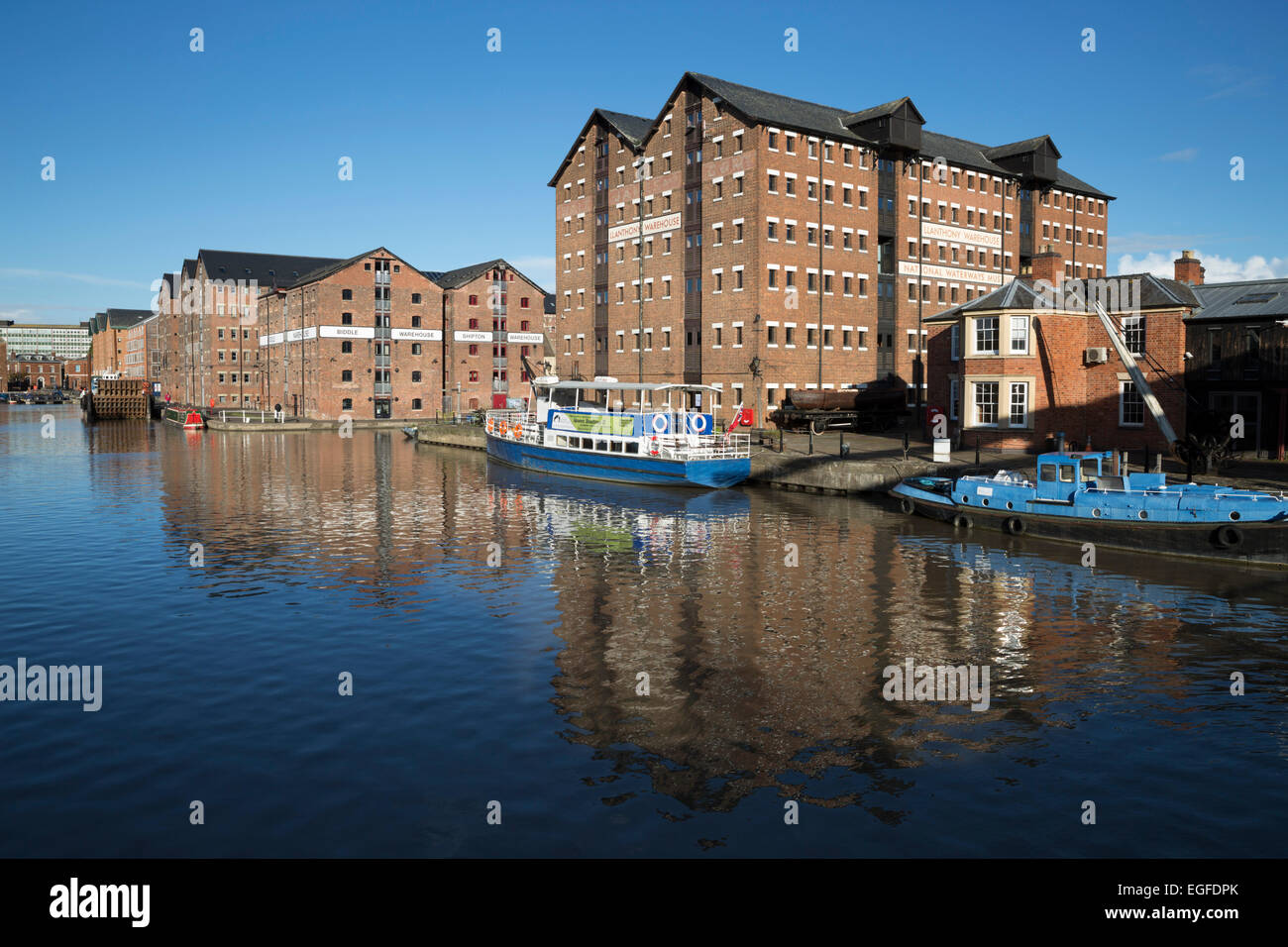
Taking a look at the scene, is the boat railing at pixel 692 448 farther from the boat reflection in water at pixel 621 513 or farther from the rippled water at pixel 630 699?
the rippled water at pixel 630 699

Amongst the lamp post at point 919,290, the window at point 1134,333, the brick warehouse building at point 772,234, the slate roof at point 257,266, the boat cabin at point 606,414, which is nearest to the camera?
the window at point 1134,333

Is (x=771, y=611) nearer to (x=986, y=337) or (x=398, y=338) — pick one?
(x=986, y=337)

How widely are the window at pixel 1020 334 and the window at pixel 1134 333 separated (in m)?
4.44

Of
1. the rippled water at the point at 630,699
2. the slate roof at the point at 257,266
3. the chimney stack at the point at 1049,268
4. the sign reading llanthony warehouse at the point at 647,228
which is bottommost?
the rippled water at the point at 630,699

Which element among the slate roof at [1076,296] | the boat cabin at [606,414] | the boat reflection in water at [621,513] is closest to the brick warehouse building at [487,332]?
the boat cabin at [606,414]

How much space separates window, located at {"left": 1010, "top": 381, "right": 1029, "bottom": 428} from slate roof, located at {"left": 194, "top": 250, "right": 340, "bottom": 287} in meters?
101

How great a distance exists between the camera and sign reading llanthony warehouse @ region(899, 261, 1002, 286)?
71625 mm

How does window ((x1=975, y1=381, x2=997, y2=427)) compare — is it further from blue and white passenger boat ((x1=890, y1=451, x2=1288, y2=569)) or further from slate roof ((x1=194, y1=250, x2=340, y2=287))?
slate roof ((x1=194, y1=250, x2=340, y2=287))

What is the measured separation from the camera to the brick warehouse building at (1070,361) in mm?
44156

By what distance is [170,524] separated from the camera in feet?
113

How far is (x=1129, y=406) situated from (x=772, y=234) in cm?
2554

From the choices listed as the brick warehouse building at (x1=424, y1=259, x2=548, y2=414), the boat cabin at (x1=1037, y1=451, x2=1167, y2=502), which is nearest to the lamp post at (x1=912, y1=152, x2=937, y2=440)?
the boat cabin at (x1=1037, y1=451, x2=1167, y2=502)
